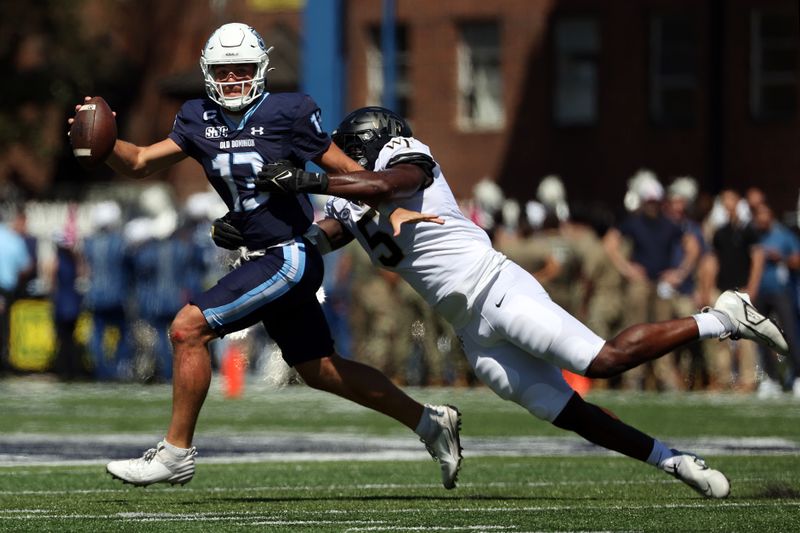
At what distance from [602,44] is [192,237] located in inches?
421

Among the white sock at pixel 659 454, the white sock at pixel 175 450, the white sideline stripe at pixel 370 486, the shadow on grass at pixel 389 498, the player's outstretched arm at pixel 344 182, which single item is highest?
the player's outstretched arm at pixel 344 182

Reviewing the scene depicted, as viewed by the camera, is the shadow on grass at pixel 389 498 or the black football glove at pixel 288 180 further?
the shadow on grass at pixel 389 498

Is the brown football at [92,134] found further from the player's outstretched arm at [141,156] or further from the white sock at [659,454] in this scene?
the white sock at [659,454]

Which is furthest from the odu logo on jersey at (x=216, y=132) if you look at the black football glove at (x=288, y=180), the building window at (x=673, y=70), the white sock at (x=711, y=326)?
the building window at (x=673, y=70)

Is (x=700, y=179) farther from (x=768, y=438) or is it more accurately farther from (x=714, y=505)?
(x=714, y=505)

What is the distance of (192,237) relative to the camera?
68.5ft

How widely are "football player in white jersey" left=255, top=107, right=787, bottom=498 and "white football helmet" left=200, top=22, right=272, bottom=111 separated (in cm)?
44

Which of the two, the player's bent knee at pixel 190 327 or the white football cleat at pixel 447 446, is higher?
the player's bent knee at pixel 190 327

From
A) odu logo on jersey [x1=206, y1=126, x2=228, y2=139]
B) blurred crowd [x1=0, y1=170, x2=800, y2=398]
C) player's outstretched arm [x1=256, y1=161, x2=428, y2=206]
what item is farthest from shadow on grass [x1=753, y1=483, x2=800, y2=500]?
blurred crowd [x1=0, y1=170, x2=800, y2=398]

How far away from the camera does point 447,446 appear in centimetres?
800

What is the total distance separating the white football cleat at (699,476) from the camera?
7426 millimetres

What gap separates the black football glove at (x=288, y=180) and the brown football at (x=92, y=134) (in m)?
0.70

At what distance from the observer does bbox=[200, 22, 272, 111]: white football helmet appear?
764 centimetres

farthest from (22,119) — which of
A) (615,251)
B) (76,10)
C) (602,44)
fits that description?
(615,251)
